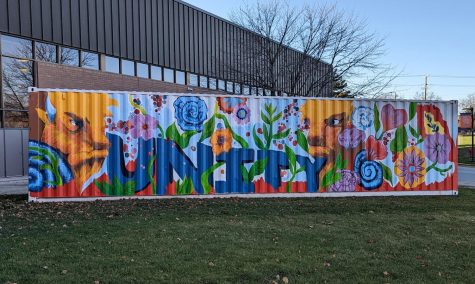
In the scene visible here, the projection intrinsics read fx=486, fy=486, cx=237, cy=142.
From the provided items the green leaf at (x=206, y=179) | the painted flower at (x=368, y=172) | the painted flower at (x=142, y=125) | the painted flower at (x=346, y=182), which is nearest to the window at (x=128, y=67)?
the painted flower at (x=142, y=125)

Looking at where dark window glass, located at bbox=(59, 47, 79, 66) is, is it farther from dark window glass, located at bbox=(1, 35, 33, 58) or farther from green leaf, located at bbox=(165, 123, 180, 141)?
green leaf, located at bbox=(165, 123, 180, 141)

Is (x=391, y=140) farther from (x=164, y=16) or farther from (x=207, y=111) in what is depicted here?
(x=164, y=16)

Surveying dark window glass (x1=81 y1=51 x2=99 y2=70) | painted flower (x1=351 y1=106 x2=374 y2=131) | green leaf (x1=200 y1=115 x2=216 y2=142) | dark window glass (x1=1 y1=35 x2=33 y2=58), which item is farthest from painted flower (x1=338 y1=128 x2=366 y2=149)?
dark window glass (x1=81 y1=51 x2=99 y2=70)

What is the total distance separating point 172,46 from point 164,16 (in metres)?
1.51

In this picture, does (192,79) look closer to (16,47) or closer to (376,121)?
(16,47)

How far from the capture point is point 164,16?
23.3 metres

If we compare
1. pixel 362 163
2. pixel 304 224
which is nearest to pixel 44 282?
pixel 304 224

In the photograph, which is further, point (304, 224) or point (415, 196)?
point (415, 196)

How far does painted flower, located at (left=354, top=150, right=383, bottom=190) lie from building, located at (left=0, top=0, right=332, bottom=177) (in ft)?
33.9

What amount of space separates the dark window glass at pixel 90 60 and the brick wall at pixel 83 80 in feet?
1.08

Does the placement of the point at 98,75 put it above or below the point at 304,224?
above

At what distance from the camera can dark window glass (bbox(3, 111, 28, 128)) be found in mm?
16359

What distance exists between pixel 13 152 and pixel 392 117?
12.4 meters

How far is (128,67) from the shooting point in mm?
21422
